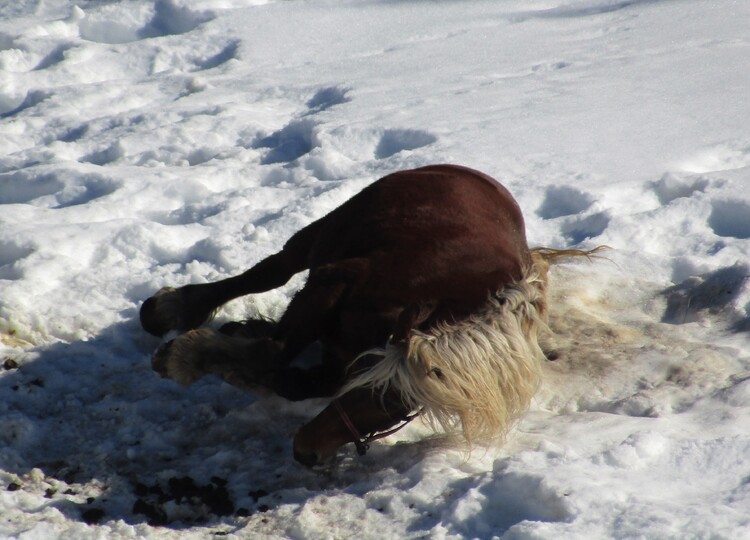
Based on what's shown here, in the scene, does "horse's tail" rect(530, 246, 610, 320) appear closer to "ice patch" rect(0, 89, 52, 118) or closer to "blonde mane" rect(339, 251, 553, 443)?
"blonde mane" rect(339, 251, 553, 443)

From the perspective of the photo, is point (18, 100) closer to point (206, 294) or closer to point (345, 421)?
point (206, 294)

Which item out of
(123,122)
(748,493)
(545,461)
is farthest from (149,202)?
(748,493)

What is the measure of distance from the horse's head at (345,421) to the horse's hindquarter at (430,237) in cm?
29

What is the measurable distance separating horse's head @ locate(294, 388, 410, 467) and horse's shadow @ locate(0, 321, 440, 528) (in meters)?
0.08

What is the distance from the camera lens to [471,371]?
2.54 m

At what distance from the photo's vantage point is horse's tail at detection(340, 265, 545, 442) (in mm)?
2514

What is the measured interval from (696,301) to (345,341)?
1.56m

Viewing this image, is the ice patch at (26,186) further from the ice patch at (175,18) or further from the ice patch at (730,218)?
the ice patch at (730,218)

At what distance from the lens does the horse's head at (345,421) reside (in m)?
2.55

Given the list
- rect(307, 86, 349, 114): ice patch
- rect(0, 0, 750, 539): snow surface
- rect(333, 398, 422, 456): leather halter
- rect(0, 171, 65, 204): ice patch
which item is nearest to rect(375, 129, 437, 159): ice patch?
rect(0, 0, 750, 539): snow surface

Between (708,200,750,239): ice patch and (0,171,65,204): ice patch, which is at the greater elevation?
(0,171,65,204): ice patch

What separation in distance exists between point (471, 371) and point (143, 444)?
1.04 meters

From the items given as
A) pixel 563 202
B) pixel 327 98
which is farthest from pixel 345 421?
pixel 327 98

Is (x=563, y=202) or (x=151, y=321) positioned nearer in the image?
(x=151, y=321)
